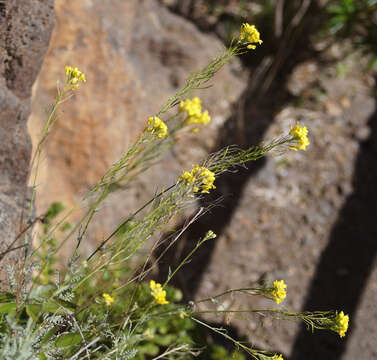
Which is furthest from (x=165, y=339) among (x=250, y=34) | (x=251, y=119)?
(x=251, y=119)

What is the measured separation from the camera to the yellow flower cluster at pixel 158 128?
1107 millimetres

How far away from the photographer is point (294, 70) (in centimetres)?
467

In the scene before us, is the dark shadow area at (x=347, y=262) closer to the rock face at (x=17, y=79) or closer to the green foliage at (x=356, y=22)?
the green foliage at (x=356, y=22)

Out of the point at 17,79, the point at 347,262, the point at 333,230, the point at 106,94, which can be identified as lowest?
the point at 347,262

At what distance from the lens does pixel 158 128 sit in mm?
1136

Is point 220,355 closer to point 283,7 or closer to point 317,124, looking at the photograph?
point 317,124

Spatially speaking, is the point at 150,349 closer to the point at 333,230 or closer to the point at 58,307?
the point at 58,307

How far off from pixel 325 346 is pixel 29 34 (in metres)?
2.89

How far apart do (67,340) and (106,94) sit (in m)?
2.06

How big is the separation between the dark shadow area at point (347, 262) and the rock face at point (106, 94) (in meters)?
1.39

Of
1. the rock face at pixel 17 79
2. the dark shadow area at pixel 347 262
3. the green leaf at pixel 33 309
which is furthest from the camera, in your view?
the dark shadow area at pixel 347 262

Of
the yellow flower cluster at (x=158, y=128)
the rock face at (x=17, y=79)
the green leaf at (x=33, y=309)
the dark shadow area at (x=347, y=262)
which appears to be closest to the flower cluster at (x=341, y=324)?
the yellow flower cluster at (x=158, y=128)

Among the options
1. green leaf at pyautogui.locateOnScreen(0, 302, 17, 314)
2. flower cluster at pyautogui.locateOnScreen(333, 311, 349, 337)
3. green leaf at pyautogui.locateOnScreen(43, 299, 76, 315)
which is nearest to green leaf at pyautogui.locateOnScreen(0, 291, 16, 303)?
green leaf at pyautogui.locateOnScreen(0, 302, 17, 314)

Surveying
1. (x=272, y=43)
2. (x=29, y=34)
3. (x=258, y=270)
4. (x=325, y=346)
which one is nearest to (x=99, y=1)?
(x=29, y=34)
